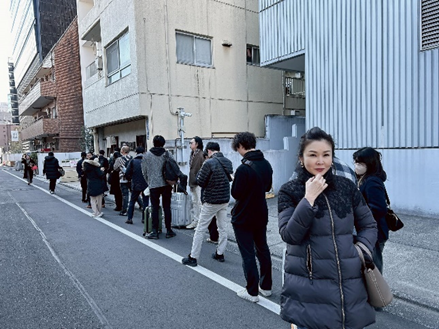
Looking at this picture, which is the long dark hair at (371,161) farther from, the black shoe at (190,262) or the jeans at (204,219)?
the black shoe at (190,262)

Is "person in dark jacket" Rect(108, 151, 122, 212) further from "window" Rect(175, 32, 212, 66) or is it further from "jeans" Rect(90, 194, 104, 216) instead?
"window" Rect(175, 32, 212, 66)

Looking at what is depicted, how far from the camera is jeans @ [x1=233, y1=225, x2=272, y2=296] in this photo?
3.47 m

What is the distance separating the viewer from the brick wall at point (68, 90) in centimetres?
2306

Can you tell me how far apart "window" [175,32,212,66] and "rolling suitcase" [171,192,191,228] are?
24.0 feet

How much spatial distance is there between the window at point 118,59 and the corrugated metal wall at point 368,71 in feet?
20.3

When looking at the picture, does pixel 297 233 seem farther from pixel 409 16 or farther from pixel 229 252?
pixel 409 16

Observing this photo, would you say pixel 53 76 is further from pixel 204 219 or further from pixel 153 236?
pixel 204 219

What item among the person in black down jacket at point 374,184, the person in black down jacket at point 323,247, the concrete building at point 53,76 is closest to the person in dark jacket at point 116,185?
the person in black down jacket at point 374,184

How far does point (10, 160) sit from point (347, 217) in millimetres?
55497

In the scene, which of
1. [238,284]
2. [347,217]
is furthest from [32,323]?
[347,217]

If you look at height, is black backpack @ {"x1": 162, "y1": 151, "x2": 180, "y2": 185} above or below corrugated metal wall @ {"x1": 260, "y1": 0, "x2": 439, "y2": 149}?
below

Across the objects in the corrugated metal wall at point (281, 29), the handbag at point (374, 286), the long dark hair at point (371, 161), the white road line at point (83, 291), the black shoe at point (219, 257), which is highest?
the corrugated metal wall at point (281, 29)

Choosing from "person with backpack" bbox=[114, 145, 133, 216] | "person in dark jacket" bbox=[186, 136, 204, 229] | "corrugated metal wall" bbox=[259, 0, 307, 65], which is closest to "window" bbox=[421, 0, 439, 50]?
"corrugated metal wall" bbox=[259, 0, 307, 65]

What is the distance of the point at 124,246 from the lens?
5.61 metres
